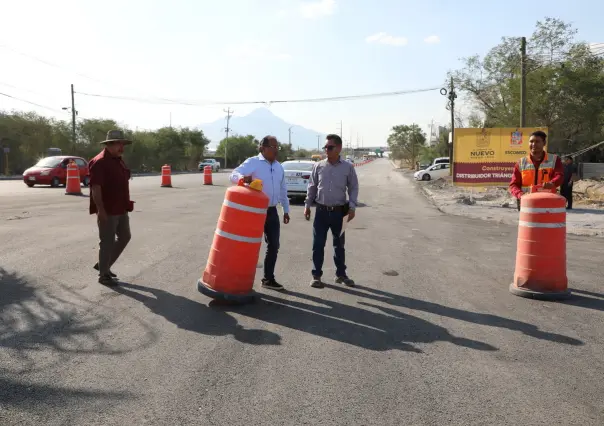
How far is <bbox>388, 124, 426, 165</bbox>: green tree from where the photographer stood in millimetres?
94438

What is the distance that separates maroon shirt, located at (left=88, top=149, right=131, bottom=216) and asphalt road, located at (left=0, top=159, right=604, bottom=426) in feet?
3.10

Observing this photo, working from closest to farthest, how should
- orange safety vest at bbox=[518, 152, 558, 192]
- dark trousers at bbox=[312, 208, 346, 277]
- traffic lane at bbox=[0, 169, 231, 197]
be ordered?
dark trousers at bbox=[312, 208, 346, 277], orange safety vest at bbox=[518, 152, 558, 192], traffic lane at bbox=[0, 169, 231, 197]

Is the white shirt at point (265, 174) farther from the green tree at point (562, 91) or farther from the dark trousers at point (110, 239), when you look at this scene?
the green tree at point (562, 91)

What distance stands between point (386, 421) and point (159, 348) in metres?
2.03

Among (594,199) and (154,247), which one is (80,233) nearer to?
(154,247)

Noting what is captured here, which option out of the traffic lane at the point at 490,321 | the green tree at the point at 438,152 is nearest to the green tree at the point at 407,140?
the green tree at the point at 438,152

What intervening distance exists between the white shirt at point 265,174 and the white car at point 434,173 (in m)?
36.5

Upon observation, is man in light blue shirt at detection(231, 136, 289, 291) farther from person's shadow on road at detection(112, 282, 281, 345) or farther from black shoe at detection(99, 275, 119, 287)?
black shoe at detection(99, 275, 119, 287)

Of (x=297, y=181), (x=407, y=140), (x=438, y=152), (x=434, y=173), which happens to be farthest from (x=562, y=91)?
(x=407, y=140)

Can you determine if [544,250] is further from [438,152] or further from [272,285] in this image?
[438,152]

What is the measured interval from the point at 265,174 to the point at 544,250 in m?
3.33

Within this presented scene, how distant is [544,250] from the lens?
6.35 metres

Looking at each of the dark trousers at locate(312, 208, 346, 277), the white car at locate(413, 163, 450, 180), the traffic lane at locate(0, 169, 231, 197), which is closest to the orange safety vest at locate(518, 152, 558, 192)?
the dark trousers at locate(312, 208, 346, 277)

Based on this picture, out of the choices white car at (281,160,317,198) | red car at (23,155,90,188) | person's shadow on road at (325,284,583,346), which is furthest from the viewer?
red car at (23,155,90,188)
